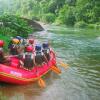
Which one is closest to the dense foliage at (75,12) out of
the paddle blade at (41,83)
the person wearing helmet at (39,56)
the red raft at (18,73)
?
the person wearing helmet at (39,56)

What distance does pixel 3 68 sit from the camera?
1282 cm

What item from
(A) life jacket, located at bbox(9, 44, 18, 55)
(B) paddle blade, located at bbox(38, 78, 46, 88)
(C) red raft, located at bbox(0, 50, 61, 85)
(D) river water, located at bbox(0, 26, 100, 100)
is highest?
(A) life jacket, located at bbox(9, 44, 18, 55)

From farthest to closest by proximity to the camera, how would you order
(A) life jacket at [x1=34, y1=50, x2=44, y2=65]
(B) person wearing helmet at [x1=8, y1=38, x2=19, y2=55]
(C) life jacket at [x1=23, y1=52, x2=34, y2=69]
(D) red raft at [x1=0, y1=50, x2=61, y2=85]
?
(A) life jacket at [x1=34, y1=50, x2=44, y2=65], (B) person wearing helmet at [x1=8, y1=38, x2=19, y2=55], (C) life jacket at [x1=23, y1=52, x2=34, y2=69], (D) red raft at [x1=0, y1=50, x2=61, y2=85]

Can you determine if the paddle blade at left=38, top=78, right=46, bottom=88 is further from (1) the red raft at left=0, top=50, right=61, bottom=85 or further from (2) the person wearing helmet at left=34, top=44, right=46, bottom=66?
(2) the person wearing helmet at left=34, top=44, right=46, bottom=66

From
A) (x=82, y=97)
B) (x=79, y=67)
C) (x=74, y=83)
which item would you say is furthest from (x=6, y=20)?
(x=82, y=97)

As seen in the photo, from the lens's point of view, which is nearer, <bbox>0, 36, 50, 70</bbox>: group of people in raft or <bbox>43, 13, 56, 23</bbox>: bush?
<bbox>0, 36, 50, 70</bbox>: group of people in raft

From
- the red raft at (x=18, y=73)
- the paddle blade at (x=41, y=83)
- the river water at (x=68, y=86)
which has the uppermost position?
the red raft at (x=18, y=73)

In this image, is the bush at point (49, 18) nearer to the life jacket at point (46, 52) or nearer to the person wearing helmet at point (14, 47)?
the life jacket at point (46, 52)

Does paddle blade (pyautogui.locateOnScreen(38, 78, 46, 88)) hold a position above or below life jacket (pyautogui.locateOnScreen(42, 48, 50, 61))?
below

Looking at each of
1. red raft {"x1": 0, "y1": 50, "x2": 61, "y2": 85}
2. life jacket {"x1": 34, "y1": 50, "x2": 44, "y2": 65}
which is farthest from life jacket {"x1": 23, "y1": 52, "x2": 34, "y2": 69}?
life jacket {"x1": 34, "y1": 50, "x2": 44, "y2": 65}

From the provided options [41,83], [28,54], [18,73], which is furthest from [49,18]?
[18,73]

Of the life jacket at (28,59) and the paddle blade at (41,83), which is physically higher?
the life jacket at (28,59)

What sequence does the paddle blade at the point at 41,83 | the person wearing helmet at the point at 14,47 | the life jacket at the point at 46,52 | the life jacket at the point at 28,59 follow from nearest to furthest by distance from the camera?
the paddle blade at the point at 41,83 → the life jacket at the point at 28,59 → the person wearing helmet at the point at 14,47 → the life jacket at the point at 46,52

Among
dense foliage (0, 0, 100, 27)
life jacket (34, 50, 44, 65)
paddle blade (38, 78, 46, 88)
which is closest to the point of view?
paddle blade (38, 78, 46, 88)
